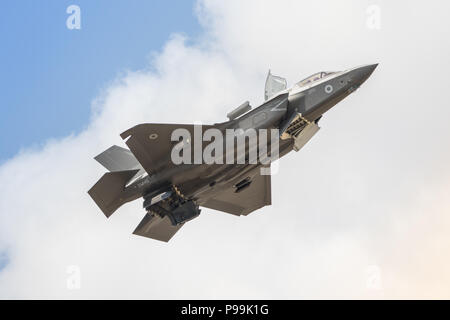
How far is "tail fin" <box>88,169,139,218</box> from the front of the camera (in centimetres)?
4488

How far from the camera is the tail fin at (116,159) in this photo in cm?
4771

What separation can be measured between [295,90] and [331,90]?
6.48ft

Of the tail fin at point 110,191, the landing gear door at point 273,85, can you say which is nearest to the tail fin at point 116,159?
the tail fin at point 110,191

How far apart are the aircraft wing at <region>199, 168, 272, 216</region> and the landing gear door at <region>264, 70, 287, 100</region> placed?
17.8ft

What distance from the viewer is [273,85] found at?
44.5 meters

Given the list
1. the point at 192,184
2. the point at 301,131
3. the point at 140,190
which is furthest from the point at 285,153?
the point at 140,190

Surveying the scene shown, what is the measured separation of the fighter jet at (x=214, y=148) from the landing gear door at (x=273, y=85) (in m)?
0.05

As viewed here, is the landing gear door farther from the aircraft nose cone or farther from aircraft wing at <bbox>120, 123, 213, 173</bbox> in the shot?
the aircraft nose cone

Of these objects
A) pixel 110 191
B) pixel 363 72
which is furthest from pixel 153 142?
pixel 363 72

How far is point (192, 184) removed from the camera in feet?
145

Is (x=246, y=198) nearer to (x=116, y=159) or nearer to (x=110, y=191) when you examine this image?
(x=116, y=159)

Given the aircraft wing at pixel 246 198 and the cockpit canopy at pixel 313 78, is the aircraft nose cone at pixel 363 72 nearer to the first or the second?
the cockpit canopy at pixel 313 78

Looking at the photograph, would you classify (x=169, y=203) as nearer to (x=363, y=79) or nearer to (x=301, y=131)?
(x=301, y=131)

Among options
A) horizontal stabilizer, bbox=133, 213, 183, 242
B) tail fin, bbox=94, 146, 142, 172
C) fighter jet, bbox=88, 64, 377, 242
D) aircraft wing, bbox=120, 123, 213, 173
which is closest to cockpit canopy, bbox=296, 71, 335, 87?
fighter jet, bbox=88, 64, 377, 242
